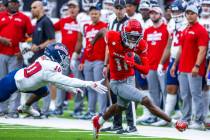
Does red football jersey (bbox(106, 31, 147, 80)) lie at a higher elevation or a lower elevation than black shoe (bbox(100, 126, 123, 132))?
higher

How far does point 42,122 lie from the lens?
1501 cm

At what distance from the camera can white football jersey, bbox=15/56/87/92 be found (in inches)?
478

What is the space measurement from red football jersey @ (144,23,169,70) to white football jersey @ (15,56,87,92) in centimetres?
341

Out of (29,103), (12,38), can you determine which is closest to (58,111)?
(12,38)

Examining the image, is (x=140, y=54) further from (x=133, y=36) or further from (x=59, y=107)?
(x=59, y=107)

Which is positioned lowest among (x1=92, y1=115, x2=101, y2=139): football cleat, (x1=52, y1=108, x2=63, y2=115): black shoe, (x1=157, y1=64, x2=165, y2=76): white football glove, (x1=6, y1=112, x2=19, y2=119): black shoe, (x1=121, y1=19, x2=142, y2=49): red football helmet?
(x1=52, y1=108, x2=63, y2=115): black shoe

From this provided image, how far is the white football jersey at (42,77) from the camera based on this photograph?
12133 mm

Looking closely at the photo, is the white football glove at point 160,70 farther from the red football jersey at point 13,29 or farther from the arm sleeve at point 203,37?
the red football jersey at point 13,29

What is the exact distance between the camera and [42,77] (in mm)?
12422

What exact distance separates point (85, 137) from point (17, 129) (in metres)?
1.42

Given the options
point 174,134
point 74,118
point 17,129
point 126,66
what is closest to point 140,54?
point 126,66

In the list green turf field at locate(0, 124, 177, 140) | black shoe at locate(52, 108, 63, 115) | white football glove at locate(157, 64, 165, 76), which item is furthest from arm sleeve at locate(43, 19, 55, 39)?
green turf field at locate(0, 124, 177, 140)

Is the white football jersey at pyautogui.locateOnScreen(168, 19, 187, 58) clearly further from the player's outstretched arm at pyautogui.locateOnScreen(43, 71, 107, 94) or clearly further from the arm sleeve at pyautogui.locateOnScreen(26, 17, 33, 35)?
the player's outstretched arm at pyautogui.locateOnScreen(43, 71, 107, 94)

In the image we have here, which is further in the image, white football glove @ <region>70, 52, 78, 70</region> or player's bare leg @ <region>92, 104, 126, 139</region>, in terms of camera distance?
white football glove @ <region>70, 52, 78, 70</region>
